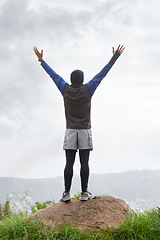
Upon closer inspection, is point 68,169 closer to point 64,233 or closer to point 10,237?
point 64,233

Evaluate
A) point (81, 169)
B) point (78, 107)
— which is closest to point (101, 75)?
point (78, 107)

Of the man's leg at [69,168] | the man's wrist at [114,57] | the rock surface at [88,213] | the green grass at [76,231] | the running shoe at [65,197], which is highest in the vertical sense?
the man's wrist at [114,57]

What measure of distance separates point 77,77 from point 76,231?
9.82 ft

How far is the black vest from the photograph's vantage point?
579cm

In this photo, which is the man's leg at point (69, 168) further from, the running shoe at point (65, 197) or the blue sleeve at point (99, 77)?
the blue sleeve at point (99, 77)

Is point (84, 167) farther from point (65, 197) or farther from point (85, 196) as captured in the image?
point (65, 197)

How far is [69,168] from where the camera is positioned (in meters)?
5.74

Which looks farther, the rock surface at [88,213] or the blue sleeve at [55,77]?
the blue sleeve at [55,77]

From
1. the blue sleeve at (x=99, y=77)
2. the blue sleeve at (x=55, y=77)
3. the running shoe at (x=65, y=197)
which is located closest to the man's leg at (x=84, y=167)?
the running shoe at (x=65, y=197)

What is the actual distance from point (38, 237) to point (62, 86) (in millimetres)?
2997

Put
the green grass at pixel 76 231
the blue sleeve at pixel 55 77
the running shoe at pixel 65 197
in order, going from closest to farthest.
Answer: the green grass at pixel 76 231 < the running shoe at pixel 65 197 < the blue sleeve at pixel 55 77

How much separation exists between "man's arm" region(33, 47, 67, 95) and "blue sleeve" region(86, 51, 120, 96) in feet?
1.85

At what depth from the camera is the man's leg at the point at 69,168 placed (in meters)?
5.74

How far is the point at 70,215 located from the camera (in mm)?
5496
